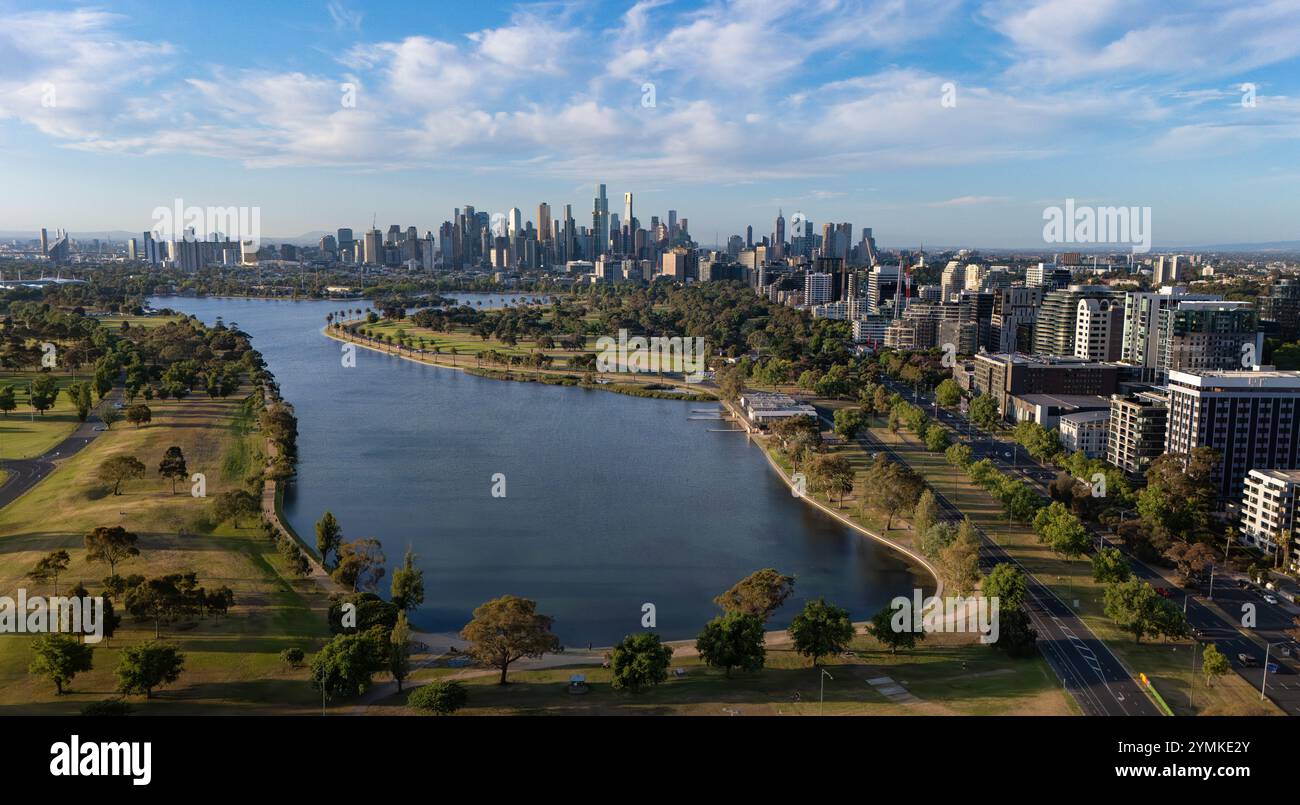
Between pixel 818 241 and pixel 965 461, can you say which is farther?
pixel 818 241

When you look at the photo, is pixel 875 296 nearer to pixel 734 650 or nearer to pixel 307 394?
pixel 307 394

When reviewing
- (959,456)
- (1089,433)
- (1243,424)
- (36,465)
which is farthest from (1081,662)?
(36,465)

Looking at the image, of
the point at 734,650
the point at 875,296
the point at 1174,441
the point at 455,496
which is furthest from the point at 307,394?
the point at 875,296

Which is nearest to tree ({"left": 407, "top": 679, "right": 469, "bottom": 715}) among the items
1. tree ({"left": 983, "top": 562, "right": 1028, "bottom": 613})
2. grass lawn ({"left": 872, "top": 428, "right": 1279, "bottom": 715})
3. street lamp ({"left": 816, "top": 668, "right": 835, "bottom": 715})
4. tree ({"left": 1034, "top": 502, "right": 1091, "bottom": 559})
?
street lamp ({"left": 816, "top": 668, "right": 835, "bottom": 715})

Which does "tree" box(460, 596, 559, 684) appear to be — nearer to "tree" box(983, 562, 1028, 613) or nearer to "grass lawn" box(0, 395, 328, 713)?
"grass lawn" box(0, 395, 328, 713)

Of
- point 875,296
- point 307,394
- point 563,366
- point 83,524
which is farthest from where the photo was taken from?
point 875,296

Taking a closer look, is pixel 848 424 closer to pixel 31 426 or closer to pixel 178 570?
pixel 178 570
